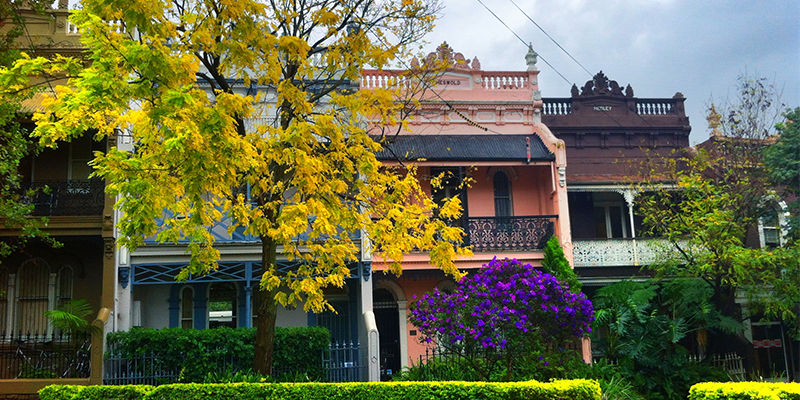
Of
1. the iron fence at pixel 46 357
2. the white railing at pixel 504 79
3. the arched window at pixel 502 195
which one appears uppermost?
the white railing at pixel 504 79

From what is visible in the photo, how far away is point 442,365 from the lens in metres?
14.1

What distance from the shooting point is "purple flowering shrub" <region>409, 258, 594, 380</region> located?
12242 mm

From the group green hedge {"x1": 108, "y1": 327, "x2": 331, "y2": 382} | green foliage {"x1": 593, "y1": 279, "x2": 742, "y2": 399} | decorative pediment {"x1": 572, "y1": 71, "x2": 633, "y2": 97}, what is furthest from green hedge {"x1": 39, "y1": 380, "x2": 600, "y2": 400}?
decorative pediment {"x1": 572, "y1": 71, "x2": 633, "y2": 97}

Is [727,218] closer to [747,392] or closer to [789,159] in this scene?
[789,159]

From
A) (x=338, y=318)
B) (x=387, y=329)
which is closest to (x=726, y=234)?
(x=387, y=329)

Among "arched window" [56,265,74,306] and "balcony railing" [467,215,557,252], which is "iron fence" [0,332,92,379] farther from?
"balcony railing" [467,215,557,252]

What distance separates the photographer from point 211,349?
14.2 m

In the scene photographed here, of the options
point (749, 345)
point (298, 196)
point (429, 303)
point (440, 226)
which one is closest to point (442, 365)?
point (429, 303)

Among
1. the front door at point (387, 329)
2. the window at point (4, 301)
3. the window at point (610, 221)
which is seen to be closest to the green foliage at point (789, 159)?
the window at point (610, 221)

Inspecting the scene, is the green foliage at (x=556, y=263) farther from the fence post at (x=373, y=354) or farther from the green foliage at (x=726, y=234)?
the fence post at (x=373, y=354)

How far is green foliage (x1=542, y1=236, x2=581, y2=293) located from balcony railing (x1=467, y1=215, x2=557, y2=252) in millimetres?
418

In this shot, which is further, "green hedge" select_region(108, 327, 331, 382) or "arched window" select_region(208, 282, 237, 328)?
"arched window" select_region(208, 282, 237, 328)

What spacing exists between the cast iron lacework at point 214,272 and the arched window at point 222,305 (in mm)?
1374

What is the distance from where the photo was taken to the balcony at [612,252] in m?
18.7
